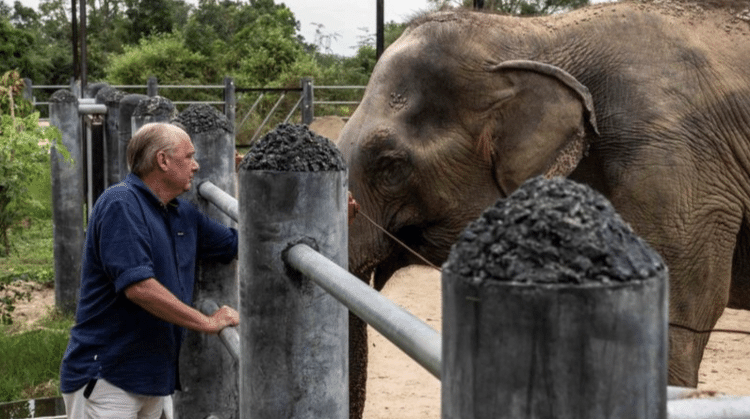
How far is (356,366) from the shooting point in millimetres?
4609

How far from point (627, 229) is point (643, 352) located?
0.09 m

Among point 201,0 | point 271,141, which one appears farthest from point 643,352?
point 201,0

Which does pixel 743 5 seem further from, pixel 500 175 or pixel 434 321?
pixel 434 321

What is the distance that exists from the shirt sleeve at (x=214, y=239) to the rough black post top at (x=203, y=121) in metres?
0.30

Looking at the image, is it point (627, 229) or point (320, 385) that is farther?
point (320, 385)

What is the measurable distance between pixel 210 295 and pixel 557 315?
240 centimetres

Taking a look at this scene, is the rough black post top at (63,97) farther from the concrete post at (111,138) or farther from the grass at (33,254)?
the grass at (33,254)

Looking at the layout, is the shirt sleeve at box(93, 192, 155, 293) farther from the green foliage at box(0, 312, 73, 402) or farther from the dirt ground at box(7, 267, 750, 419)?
the dirt ground at box(7, 267, 750, 419)

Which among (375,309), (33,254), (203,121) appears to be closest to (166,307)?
(203,121)

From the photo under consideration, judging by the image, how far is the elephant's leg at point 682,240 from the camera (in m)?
4.57

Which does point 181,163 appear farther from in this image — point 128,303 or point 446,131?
point 446,131

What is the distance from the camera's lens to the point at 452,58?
195 inches

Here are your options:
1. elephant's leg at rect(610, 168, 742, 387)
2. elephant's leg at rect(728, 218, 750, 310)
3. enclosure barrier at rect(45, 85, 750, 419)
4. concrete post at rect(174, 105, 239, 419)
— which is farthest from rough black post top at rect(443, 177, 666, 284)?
elephant's leg at rect(728, 218, 750, 310)

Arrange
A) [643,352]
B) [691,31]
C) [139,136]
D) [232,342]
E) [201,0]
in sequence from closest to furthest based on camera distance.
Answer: [643,352] → [232,342] → [139,136] → [691,31] → [201,0]
